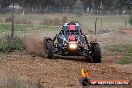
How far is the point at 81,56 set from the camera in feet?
65.7

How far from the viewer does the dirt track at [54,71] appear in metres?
13.0

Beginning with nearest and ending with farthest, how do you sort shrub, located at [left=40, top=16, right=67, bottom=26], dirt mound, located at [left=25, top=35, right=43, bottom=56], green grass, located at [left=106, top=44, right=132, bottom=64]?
green grass, located at [left=106, top=44, right=132, bottom=64]
dirt mound, located at [left=25, top=35, right=43, bottom=56]
shrub, located at [left=40, top=16, right=67, bottom=26]

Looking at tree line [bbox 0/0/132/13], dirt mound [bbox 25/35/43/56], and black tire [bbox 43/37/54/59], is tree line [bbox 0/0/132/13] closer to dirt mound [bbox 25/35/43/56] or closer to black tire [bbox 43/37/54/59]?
dirt mound [bbox 25/35/43/56]

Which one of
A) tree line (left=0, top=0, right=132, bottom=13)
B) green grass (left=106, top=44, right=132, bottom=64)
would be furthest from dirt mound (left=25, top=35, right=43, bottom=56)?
tree line (left=0, top=0, right=132, bottom=13)

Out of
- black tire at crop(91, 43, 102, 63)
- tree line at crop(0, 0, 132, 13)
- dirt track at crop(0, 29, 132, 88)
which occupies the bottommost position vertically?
dirt track at crop(0, 29, 132, 88)

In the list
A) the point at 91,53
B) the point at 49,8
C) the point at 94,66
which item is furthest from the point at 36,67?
the point at 49,8

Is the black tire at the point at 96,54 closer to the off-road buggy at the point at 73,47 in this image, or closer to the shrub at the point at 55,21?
the off-road buggy at the point at 73,47

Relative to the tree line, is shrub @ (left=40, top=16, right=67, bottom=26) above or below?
below

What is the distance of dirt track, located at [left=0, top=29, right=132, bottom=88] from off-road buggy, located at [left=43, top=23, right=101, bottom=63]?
685 mm

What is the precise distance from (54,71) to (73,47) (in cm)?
384

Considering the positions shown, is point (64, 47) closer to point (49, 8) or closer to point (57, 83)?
point (57, 83)

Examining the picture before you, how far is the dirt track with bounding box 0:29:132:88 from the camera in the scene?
1297 centimetres

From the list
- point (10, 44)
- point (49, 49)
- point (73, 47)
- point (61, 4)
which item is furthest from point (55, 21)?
Result: point (61, 4)

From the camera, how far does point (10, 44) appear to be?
21.7 metres
